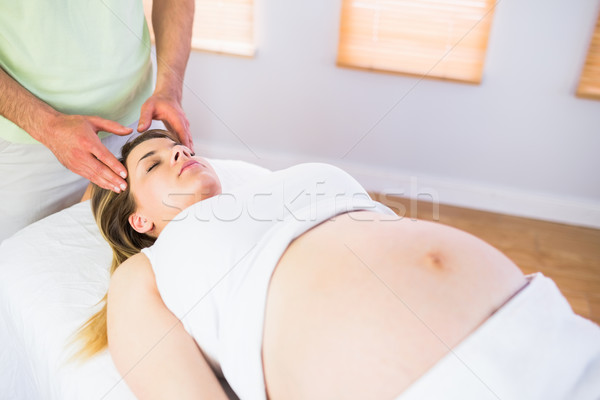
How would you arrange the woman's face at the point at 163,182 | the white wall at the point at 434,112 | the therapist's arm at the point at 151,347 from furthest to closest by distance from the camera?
the white wall at the point at 434,112 → the woman's face at the point at 163,182 → the therapist's arm at the point at 151,347

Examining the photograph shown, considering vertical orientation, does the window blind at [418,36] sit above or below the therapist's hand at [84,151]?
above

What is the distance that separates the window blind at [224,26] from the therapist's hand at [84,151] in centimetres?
148

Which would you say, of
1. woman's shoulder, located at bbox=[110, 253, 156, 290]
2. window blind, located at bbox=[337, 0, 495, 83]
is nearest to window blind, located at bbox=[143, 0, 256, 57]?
window blind, located at bbox=[337, 0, 495, 83]

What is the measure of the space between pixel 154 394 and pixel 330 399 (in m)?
0.32

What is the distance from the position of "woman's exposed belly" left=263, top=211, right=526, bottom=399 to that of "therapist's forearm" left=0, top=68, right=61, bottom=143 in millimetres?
733

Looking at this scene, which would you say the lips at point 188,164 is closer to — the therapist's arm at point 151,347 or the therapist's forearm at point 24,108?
the therapist's arm at point 151,347

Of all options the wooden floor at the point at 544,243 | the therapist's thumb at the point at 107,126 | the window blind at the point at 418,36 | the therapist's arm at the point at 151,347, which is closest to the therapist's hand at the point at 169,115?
the therapist's thumb at the point at 107,126

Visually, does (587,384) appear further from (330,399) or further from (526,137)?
(526,137)

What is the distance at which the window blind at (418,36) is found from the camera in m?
2.30

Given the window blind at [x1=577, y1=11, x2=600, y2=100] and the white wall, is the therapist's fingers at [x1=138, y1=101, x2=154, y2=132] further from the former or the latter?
the window blind at [x1=577, y1=11, x2=600, y2=100]

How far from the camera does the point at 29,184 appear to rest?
1.45 metres

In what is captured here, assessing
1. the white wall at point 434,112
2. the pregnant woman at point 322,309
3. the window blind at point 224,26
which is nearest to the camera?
the pregnant woman at point 322,309

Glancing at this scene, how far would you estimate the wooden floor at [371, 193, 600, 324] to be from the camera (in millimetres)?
2098

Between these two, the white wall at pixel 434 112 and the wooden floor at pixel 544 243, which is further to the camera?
the white wall at pixel 434 112
